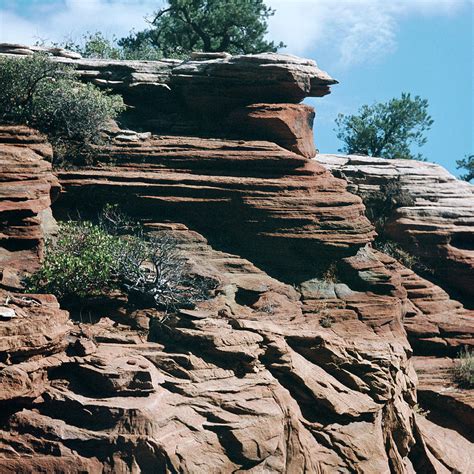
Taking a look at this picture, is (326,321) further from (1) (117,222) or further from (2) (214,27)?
(2) (214,27)

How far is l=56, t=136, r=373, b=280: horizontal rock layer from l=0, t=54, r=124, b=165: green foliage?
0.70 meters

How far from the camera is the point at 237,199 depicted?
18.1 m

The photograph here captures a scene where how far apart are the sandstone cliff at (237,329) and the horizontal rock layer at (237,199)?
36 mm

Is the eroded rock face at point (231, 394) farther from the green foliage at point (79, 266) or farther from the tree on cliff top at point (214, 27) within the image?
the tree on cliff top at point (214, 27)

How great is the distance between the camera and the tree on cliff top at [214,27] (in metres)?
32.8

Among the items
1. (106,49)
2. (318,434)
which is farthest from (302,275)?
(106,49)

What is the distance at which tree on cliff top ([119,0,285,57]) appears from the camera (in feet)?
108

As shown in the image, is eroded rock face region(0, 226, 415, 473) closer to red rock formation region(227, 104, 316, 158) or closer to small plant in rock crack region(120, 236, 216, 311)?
small plant in rock crack region(120, 236, 216, 311)

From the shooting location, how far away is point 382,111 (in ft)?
118

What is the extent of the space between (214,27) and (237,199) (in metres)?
16.9

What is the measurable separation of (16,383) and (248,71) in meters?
11.5

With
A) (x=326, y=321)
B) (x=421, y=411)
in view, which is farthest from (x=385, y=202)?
(x=326, y=321)

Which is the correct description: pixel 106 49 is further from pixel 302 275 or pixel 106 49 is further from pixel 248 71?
pixel 302 275

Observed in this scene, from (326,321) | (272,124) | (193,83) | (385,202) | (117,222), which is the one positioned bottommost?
(326,321)
